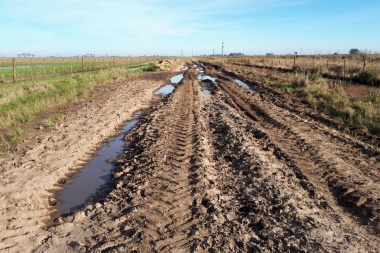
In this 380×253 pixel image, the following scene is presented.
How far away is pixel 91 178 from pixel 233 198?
3.43 metres

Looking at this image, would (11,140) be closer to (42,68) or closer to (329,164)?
(329,164)

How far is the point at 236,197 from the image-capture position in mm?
5812

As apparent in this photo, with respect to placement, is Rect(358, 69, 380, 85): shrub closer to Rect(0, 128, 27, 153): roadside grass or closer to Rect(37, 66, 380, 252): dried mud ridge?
Rect(37, 66, 380, 252): dried mud ridge

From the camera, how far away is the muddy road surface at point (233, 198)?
450 cm

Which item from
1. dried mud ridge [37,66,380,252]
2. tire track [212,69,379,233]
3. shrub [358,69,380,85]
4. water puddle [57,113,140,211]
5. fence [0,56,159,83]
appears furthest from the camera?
fence [0,56,159,83]

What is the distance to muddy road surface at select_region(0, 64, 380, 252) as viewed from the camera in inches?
177

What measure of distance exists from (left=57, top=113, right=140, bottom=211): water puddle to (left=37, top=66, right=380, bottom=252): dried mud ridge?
398mm

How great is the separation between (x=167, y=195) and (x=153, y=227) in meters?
1.09

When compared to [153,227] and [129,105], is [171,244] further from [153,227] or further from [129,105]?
[129,105]

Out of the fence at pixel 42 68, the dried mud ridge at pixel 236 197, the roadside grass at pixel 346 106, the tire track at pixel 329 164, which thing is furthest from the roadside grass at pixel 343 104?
the fence at pixel 42 68

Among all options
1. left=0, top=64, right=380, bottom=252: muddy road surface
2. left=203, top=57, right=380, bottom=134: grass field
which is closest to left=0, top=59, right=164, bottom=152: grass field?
left=0, top=64, right=380, bottom=252: muddy road surface

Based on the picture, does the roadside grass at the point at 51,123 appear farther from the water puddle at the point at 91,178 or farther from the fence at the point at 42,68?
the fence at the point at 42,68

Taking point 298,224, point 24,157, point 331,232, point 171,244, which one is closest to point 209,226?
point 171,244

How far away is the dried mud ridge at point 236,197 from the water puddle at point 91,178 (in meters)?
0.40
